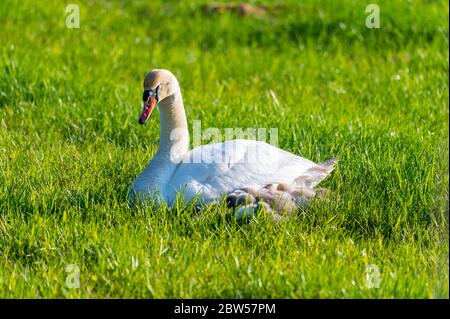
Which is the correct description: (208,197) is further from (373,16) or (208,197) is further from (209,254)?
(373,16)

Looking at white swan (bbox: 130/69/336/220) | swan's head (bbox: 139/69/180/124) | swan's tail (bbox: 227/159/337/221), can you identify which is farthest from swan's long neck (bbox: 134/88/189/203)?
swan's tail (bbox: 227/159/337/221)

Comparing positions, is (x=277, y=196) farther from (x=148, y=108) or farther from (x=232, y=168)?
(x=148, y=108)

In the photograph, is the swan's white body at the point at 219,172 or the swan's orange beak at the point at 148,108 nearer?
the swan's white body at the point at 219,172

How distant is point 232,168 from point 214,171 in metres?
0.11

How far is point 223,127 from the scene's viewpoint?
658 centimetres

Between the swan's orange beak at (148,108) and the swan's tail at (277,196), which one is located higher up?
the swan's orange beak at (148,108)

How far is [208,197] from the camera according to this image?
16.1ft

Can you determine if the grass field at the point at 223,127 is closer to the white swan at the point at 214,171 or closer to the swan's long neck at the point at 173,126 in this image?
the white swan at the point at 214,171

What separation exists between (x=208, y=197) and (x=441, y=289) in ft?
4.99

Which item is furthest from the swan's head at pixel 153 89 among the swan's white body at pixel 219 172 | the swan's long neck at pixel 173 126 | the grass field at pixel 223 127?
the grass field at pixel 223 127

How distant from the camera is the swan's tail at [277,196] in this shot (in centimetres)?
482

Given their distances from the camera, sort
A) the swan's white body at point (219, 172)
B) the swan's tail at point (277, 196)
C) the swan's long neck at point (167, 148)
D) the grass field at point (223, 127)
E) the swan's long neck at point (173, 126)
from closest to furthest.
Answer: the grass field at point (223, 127)
the swan's tail at point (277, 196)
the swan's white body at point (219, 172)
the swan's long neck at point (167, 148)
the swan's long neck at point (173, 126)

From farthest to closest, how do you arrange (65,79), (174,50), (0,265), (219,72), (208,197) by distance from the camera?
(174,50) → (219,72) → (65,79) → (208,197) → (0,265)
